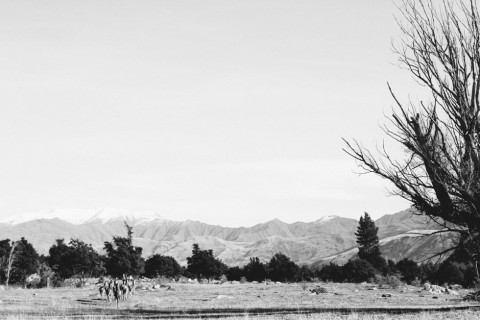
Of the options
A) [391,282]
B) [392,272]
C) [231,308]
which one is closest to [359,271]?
[392,272]

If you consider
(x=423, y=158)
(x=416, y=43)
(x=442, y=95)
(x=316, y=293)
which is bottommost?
(x=316, y=293)

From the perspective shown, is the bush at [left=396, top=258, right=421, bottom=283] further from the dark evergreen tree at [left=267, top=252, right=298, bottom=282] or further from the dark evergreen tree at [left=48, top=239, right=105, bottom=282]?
the dark evergreen tree at [left=48, top=239, right=105, bottom=282]

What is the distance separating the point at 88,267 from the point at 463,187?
80.9 meters

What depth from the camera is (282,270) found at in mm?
92250

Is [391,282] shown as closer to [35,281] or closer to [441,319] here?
[441,319]

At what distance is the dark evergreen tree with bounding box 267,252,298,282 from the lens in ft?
302

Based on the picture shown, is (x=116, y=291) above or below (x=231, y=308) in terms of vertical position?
above

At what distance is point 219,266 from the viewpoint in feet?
327

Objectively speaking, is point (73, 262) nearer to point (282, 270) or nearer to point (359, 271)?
point (282, 270)

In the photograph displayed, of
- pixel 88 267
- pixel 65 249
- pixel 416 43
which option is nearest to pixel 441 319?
pixel 416 43

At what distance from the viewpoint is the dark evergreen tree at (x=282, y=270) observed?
92.1 meters

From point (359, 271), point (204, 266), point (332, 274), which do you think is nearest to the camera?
point (359, 271)

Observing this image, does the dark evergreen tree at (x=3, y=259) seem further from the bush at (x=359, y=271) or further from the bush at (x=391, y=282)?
the bush at (x=359, y=271)

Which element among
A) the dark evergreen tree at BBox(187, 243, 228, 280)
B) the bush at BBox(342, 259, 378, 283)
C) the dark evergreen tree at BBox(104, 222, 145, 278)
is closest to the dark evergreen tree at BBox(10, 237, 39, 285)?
the dark evergreen tree at BBox(104, 222, 145, 278)
